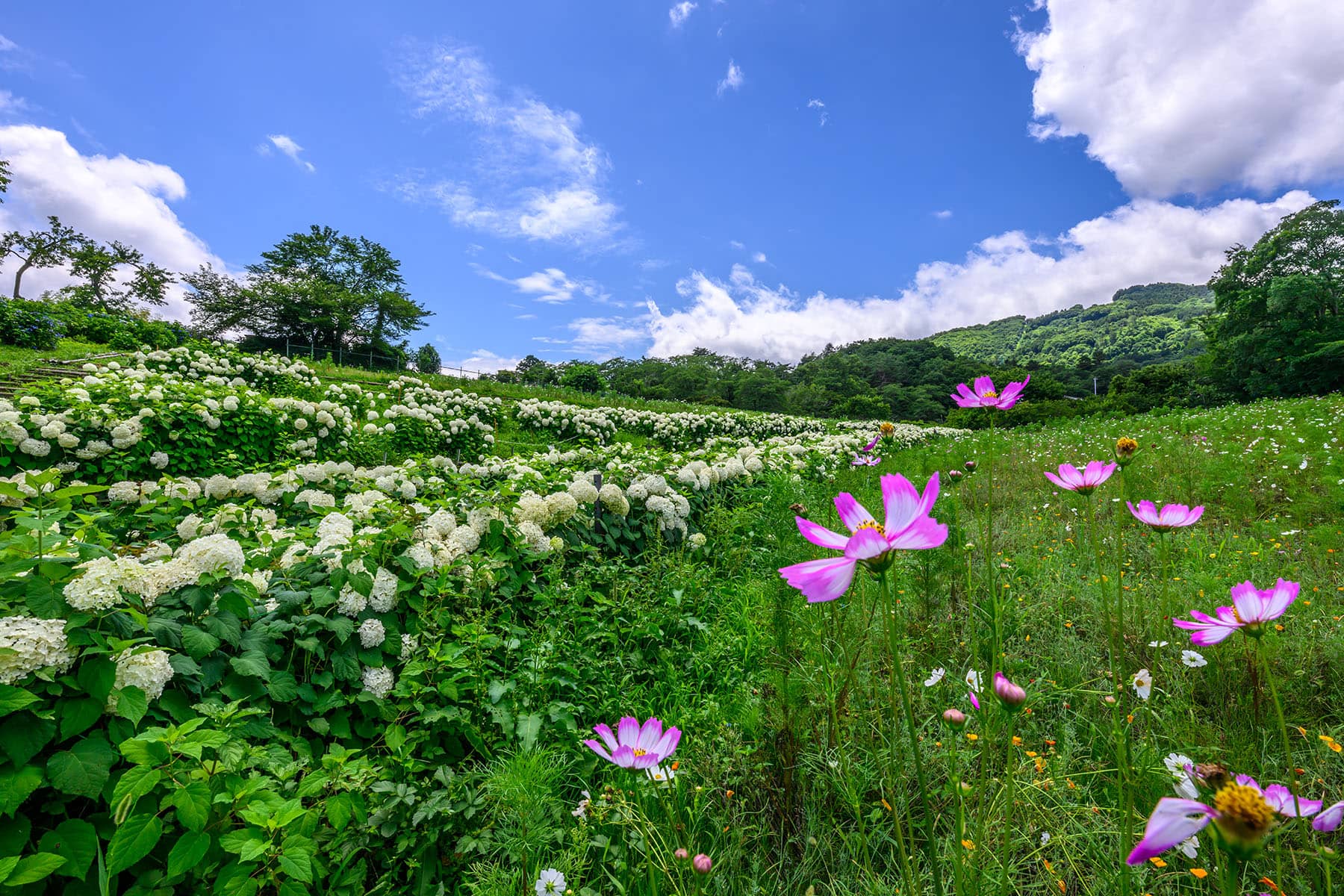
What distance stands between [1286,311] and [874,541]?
1439 inches

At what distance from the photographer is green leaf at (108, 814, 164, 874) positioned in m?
1.04

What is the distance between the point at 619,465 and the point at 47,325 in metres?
19.9

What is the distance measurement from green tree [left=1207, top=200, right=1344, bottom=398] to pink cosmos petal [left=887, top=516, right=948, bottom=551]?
108 feet

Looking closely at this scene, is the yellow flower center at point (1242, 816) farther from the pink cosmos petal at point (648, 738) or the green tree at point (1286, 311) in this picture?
the green tree at point (1286, 311)

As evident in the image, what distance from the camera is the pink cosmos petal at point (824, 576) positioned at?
2.25ft

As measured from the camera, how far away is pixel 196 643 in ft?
4.50

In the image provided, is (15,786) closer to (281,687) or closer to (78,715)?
(78,715)

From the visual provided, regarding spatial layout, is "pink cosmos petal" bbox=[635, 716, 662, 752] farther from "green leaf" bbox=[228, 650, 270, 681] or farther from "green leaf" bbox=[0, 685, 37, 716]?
"green leaf" bbox=[0, 685, 37, 716]

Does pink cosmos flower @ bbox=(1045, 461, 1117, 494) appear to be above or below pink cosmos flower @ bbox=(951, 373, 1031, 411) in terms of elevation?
below

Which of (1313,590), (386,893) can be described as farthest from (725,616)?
(1313,590)

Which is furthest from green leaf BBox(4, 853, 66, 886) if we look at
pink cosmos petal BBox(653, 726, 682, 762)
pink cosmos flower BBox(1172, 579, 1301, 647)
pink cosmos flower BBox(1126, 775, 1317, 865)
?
pink cosmos flower BBox(1172, 579, 1301, 647)

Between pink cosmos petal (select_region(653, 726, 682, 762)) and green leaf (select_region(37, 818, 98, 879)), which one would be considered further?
green leaf (select_region(37, 818, 98, 879))

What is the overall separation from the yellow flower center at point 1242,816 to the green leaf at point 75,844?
193cm

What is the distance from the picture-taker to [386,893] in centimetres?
135
